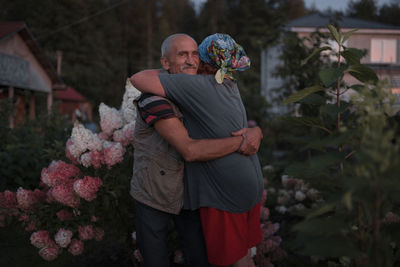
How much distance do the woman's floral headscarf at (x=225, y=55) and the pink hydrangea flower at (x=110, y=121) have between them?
1172 millimetres

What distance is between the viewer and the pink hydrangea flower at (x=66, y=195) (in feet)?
7.95

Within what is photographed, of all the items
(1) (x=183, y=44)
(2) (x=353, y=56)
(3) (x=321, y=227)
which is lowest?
(3) (x=321, y=227)

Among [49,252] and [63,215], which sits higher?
[63,215]

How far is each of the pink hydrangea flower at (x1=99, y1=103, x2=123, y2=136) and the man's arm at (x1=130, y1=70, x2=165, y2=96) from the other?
946 mm

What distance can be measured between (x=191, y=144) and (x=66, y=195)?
3.95 feet

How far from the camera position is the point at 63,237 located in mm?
2514

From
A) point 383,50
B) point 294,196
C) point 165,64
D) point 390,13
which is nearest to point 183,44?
point 165,64

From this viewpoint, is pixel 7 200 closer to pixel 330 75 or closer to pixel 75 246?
pixel 75 246

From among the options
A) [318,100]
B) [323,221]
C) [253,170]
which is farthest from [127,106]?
[323,221]

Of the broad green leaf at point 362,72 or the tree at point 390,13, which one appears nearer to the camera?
the broad green leaf at point 362,72

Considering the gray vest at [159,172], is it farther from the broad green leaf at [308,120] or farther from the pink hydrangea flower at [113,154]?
the broad green leaf at [308,120]

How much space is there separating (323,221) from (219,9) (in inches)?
1680

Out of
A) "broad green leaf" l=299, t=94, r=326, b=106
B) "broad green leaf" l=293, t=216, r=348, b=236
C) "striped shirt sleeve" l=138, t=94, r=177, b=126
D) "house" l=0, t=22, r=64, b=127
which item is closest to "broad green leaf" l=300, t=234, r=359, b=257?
"broad green leaf" l=293, t=216, r=348, b=236

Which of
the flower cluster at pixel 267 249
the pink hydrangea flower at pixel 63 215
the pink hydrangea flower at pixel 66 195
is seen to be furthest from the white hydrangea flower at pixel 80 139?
the flower cluster at pixel 267 249
